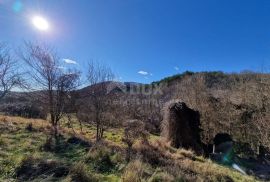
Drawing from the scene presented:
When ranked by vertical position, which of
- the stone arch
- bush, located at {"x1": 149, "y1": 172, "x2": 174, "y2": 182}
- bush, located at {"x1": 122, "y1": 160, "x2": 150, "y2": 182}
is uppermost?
bush, located at {"x1": 122, "y1": 160, "x2": 150, "y2": 182}

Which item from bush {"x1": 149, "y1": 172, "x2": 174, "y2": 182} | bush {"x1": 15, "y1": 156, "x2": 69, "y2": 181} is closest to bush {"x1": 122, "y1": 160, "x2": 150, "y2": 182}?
bush {"x1": 149, "y1": 172, "x2": 174, "y2": 182}

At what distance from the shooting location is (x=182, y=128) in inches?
738

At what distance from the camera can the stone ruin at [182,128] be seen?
61.0ft

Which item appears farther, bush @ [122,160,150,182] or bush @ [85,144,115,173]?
bush @ [85,144,115,173]

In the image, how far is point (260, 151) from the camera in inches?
806

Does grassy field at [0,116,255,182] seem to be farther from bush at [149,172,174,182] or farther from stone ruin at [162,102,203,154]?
stone ruin at [162,102,203,154]

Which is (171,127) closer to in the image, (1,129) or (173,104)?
(173,104)

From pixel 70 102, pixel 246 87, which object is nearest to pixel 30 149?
pixel 70 102

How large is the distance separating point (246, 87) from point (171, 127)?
6.96 metres

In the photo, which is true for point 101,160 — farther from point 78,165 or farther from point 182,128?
point 182,128

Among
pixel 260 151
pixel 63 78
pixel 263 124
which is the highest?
pixel 63 78

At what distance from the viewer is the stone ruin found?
731 inches

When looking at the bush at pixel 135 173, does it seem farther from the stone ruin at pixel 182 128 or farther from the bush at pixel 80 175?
the stone ruin at pixel 182 128

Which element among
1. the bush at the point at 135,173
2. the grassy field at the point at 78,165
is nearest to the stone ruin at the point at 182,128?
the grassy field at the point at 78,165
